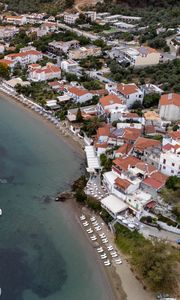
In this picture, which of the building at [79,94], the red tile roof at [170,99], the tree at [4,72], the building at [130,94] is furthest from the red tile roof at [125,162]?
the tree at [4,72]

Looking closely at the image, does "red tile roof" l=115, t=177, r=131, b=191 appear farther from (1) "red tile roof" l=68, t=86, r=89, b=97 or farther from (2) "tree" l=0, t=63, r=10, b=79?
(2) "tree" l=0, t=63, r=10, b=79

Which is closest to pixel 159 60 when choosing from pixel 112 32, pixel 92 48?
pixel 92 48

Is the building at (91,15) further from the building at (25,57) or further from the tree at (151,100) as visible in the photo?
the tree at (151,100)

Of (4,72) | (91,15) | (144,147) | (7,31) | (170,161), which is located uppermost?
(170,161)

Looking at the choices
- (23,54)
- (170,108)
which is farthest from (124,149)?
(23,54)

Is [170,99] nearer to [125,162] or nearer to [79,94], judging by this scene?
[79,94]

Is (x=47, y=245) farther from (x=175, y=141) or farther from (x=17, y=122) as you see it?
(x=17, y=122)
